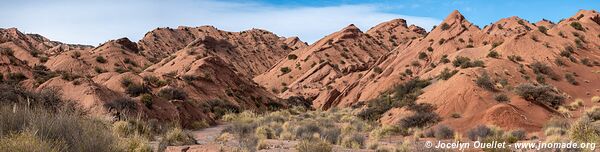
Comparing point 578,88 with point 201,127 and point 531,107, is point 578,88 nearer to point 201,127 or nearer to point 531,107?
point 531,107

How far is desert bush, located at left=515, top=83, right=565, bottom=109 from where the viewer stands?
29.0 m

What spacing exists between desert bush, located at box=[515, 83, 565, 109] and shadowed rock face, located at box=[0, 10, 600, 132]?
1.56ft

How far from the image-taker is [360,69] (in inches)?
2719

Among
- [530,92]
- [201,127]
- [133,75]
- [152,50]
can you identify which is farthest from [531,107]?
[152,50]

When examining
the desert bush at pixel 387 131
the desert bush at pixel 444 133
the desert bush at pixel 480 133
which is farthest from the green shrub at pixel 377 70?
the desert bush at pixel 480 133

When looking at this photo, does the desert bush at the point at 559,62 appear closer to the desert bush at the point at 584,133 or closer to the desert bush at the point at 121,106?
the desert bush at the point at 584,133

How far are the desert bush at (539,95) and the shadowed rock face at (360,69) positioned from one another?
0.48 m

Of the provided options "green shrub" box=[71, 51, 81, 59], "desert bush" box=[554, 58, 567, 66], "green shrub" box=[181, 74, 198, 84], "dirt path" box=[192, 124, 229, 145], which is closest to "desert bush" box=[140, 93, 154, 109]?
"dirt path" box=[192, 124, 229, 145]

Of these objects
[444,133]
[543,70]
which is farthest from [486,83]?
[444,133]

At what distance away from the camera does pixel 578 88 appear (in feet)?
113

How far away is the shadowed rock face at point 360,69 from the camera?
29.1 metres

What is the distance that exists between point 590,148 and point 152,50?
308 feet

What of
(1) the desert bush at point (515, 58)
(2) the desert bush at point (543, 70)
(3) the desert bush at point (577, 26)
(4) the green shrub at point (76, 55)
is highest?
(3) the desert bush at point (577, 26)

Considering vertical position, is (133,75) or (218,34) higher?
(218,34)
